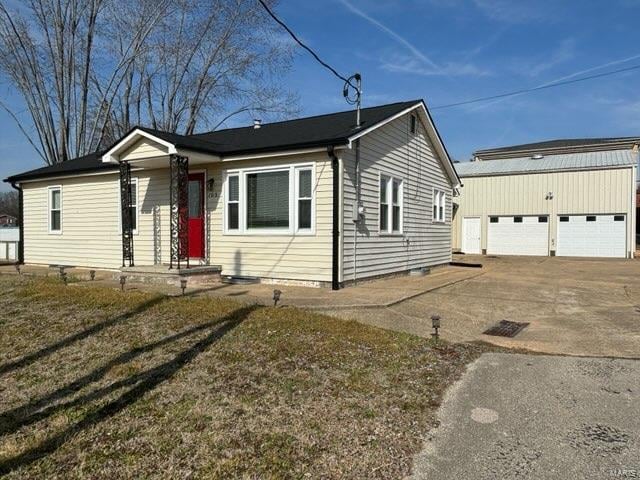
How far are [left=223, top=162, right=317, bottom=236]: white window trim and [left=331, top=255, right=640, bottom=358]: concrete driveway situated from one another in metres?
2.86

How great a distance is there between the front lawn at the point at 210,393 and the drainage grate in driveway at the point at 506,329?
1155 millimetres

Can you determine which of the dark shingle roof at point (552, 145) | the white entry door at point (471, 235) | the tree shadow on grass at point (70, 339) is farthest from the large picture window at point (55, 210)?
the dark shingle roof at point (552, 145)

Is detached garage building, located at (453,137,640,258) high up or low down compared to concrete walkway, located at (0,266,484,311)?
up

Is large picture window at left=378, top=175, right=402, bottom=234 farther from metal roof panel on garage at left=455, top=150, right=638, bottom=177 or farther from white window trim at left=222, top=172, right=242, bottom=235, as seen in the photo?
metal roof panel on garage at left=455, top=150, right=638, bottom=177

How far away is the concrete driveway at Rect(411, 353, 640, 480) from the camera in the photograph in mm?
2938

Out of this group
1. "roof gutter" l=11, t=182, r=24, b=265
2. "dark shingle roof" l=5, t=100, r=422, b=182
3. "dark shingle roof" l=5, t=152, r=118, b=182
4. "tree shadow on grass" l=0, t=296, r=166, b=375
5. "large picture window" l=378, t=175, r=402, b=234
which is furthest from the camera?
"roof gutter" l=11, t=182, r=24, b=265

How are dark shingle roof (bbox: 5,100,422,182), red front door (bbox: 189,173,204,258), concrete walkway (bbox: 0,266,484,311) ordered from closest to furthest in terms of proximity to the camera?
1. concrete walkway (bbox: 0,266,484,311)
2. dark shingle roof (bbox: 5,100,422,182)
3. red front door (bbox: 189,173,204,258)

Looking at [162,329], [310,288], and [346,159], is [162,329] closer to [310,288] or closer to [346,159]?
[310,288]

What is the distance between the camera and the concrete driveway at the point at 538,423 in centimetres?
294

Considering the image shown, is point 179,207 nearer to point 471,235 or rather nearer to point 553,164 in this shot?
point 471,235

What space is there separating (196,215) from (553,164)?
1969 centimetres

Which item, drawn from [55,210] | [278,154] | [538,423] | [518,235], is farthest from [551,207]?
[538,423]

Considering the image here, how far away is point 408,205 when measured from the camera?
12.8 m

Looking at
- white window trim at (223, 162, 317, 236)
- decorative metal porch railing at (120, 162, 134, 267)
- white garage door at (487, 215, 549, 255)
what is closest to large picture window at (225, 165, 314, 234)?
white window trim at (223, 162, 317, 236)
